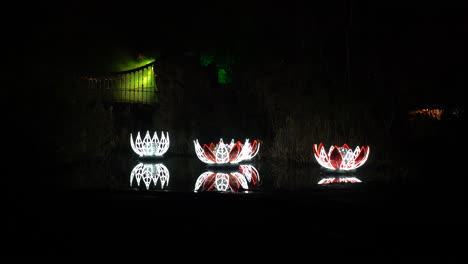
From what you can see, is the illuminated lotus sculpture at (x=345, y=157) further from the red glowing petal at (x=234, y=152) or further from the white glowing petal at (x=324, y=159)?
the red glowing petal at (x=234, y=152)

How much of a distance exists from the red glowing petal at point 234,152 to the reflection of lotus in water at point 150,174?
1.43 m

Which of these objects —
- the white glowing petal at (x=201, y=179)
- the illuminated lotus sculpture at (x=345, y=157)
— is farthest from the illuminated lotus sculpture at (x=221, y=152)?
the illuminated lotus sculpture at (x=345, y=157)

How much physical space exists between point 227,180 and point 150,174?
182cm

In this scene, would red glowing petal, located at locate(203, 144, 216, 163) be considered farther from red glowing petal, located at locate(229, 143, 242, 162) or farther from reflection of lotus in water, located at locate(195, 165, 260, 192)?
reflection of lotus in water, located at locate(195, 165, 260, 192)

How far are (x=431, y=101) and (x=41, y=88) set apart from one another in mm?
10020

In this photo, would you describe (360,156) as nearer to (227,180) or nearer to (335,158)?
(335,158)

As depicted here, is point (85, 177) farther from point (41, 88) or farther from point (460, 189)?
point (460, 189)

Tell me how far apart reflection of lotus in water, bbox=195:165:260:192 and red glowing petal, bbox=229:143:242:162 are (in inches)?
12.3

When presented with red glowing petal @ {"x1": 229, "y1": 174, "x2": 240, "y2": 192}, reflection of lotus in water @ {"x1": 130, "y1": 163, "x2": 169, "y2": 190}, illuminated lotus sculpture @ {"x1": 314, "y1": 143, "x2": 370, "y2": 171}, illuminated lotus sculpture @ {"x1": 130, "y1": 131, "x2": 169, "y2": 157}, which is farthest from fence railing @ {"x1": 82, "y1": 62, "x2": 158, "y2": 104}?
illuminated lotus sculpture @ {"x1": 314, "y1": 143, "x2": 370, "y2": 171}

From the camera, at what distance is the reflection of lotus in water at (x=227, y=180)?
731cm

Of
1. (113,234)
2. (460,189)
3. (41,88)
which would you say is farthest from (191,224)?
(41,88)

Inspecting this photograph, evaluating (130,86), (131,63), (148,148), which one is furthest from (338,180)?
(131,63)

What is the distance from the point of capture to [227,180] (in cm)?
821

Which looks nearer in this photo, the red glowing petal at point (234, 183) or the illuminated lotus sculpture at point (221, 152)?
the red glowing petal at point (234, 183)
